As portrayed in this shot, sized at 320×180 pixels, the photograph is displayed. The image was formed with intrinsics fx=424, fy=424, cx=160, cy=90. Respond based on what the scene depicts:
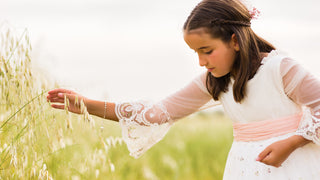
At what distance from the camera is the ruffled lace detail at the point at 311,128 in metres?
1.77

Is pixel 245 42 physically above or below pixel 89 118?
above

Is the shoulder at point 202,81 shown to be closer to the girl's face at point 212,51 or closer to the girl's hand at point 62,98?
the girl's face at point 212,51

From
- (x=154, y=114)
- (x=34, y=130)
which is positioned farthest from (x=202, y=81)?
(x=34, y=130)

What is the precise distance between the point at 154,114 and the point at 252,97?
0.51 metres

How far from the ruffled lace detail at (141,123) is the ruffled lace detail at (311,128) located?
672 mm

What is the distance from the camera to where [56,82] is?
1.77 m

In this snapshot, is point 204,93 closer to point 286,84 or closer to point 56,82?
point 286,84

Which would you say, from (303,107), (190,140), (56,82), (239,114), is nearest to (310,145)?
(303,107)

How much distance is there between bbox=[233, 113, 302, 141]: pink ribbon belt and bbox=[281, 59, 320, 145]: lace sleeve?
0.04 metres

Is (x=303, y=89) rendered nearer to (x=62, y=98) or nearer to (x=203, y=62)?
(x=203, y=62)

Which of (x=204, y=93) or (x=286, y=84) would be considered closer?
(x=286, y=84)

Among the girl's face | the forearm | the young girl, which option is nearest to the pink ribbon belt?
the young girl

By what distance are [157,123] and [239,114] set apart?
43 cm

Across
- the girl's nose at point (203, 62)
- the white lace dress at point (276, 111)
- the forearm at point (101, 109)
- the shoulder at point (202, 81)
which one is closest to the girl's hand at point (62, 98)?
the forearm at point (101, 109)
